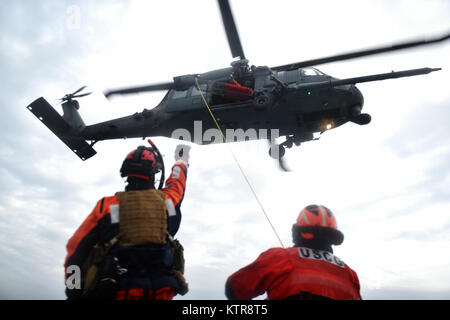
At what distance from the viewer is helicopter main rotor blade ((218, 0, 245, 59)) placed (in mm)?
7199

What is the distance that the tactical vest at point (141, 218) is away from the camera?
2.68m

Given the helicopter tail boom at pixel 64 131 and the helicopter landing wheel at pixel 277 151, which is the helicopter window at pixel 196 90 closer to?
the helicopter landing wheel at pixel 277 151

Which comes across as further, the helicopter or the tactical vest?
the helicopter

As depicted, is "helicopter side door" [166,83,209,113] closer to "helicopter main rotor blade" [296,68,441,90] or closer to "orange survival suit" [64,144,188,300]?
"helicopter main rotor blade" [296,68,441,90]

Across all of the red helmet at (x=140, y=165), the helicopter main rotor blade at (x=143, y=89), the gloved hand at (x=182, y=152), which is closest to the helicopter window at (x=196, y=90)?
the helicopter main rotor blade at (x=143, y=89)

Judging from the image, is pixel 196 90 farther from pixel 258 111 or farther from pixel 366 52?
pixel 366 52

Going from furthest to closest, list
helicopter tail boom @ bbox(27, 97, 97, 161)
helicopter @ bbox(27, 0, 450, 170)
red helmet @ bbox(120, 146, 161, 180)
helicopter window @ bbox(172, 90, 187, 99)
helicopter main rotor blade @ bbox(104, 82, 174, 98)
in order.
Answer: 1. helicopter tail boom @ bbox(27, 97, 97, 161)
2. helicopter window @ bbox(172, 90, 187, 99)
3. helicopter main rotor blade @ bbox(104, 82, 174, 98)
4. helicopter @ bbox(27, 0, 450, 170)
5. red helmet @ bbox(120, 146, 161, 180)

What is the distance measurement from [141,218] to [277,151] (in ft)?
22.6

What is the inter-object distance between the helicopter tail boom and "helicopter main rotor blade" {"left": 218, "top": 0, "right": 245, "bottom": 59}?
6621 mm

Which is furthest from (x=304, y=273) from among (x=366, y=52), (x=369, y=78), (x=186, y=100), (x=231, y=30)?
(x=186, y=100)

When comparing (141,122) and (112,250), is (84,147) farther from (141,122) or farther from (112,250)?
(112,250)

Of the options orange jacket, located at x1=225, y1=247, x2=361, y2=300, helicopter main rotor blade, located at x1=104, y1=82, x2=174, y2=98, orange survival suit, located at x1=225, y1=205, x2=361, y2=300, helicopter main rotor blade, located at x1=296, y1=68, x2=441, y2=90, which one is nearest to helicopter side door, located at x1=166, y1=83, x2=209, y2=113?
helicopter main rotor blade, located at x1=104, y1=82, x2=174, y2=98

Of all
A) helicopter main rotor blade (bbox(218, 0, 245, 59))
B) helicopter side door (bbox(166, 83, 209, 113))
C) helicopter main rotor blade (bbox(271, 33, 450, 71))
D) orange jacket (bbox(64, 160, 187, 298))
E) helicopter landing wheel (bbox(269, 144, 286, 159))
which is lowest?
orange jacket (bbox(64, 160, 187, 298))

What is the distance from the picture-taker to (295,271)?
2562 mm
